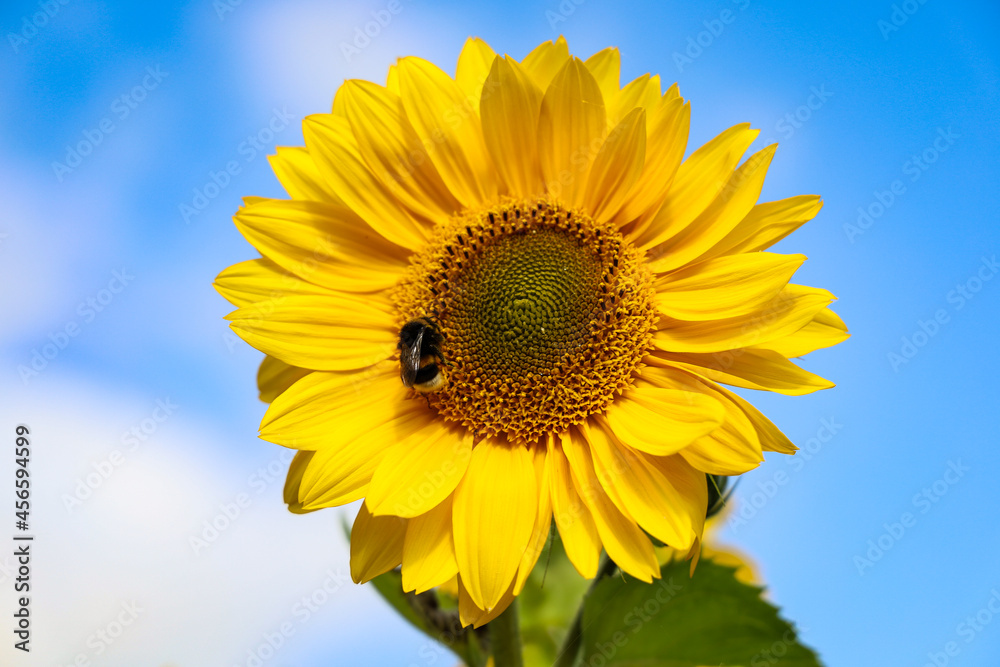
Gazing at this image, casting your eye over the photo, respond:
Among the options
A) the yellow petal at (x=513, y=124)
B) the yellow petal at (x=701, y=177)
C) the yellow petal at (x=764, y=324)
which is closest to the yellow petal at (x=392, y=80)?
the yellow petal at (x=513, y=124)

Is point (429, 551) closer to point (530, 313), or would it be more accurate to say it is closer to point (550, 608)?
point (530, 313)

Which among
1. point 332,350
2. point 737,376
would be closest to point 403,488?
point 332,350

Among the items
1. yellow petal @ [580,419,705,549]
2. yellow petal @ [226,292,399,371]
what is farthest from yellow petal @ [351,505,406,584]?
yellow petal @ [580,419,705,549]

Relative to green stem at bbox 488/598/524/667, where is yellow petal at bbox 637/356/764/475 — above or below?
above

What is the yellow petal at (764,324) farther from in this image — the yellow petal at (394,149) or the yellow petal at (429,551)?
the yellow petal at (394,149)

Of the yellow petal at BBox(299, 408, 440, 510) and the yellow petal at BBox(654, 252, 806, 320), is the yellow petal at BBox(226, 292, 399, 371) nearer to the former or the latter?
the yellow petal at BBox(299, 408, 440, 510)

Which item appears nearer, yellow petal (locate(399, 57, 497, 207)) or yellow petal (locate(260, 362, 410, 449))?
yellow petal (locate(260, 362, 410, 449))
